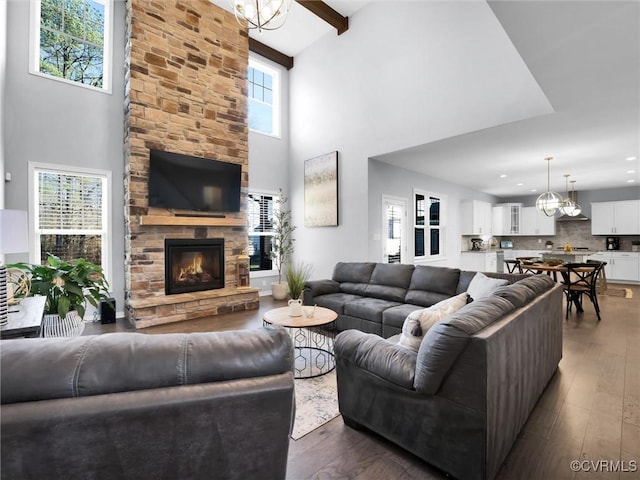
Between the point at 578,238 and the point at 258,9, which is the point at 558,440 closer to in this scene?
the point at 258,9

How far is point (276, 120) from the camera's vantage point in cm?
713

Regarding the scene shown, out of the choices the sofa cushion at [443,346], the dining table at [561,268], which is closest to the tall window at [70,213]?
the sofa cushion at [443,346]

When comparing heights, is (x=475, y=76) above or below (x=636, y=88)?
above

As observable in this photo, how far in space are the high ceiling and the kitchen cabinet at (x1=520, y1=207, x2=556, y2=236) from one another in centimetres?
95

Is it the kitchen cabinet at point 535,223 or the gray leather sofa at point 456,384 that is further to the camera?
the kitchen cabinet at point 535,223

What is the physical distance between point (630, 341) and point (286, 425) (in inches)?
179

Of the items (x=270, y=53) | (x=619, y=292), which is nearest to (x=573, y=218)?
(x=619, y=292)

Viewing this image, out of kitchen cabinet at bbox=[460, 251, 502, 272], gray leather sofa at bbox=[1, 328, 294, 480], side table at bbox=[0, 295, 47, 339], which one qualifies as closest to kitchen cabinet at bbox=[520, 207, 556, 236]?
kitchen cabinet at bbox=[460, 251, 502, 272]

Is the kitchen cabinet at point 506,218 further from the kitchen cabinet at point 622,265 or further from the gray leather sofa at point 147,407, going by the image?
the gray leather sofa at point 147,407

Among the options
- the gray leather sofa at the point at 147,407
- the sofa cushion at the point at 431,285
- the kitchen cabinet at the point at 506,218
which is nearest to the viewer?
the gray leather sofa at the point at 147,407

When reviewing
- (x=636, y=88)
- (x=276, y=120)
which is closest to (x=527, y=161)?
(x=636, y=88)

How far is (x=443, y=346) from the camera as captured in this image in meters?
1.51

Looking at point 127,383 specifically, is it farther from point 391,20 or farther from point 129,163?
point 391,20

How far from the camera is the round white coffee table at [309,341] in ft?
9.27
